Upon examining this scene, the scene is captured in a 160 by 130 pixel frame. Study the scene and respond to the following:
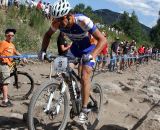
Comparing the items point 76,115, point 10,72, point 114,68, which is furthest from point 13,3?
point 76,115

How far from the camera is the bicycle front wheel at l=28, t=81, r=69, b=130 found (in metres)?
6.14

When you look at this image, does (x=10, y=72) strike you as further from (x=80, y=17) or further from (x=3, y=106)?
(x=80, y=17)

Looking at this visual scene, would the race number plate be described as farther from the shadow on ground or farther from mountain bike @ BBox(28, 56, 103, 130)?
the shadow on ground

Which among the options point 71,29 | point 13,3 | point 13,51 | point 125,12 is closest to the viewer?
point 71,29

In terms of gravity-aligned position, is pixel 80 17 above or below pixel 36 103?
above

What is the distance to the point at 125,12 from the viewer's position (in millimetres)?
133375

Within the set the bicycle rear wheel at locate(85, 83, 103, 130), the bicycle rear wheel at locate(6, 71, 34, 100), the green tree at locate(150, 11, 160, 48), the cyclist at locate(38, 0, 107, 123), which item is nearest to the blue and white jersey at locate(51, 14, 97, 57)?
the cyclist at locate(38, 0, 107, 123)

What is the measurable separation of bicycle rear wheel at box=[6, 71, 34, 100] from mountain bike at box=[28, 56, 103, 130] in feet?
9.42

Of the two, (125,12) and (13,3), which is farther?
(125,12)

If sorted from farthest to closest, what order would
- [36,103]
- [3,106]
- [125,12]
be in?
[125,12], [3,106], [36,103]

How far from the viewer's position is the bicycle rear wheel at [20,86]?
9.81 metres

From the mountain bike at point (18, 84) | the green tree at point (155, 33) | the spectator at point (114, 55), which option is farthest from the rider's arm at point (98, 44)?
the green tree at point (155, 33)

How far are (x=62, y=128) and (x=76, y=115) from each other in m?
0.34

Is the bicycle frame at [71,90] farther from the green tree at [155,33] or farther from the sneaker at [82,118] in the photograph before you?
the green tree at [155,33]
